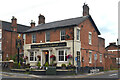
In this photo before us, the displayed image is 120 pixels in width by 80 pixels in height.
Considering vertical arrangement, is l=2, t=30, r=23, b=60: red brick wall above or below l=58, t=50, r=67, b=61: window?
above

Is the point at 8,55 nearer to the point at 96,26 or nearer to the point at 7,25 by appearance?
the point at 7,25

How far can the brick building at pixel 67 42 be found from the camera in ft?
85.5

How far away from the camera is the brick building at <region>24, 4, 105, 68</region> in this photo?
26.1 m

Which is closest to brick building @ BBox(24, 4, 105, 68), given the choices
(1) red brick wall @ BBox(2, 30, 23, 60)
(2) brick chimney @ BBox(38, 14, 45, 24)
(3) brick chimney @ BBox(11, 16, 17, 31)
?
(2) brick chimney @ BBox(38, 14, 45, 24)

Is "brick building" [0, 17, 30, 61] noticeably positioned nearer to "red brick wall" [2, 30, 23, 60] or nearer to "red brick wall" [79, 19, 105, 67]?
"red brick wall" [2, 30, 23, 60]

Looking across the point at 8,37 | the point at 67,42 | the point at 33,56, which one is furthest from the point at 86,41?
the point at 8,37

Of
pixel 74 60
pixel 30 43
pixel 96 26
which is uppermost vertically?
pixel 96 26

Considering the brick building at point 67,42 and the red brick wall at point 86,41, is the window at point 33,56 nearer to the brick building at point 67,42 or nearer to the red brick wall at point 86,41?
the brick building at point 67,42

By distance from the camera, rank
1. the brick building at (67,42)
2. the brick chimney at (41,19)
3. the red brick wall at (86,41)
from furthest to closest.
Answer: the brick chimney at (41,19)
the red brick wall at (86,41)
the brick building at (67,42)

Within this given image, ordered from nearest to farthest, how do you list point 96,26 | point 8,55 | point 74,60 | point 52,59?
point 74,60 < point 52,59 < point 96,26 < point 8,55

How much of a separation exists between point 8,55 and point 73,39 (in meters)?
20.3

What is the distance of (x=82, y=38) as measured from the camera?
27.5 meters

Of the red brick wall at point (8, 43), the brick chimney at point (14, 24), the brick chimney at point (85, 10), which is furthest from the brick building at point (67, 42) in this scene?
the brick chimney at point (14, 24)

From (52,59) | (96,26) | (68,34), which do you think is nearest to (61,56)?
(52,59)
